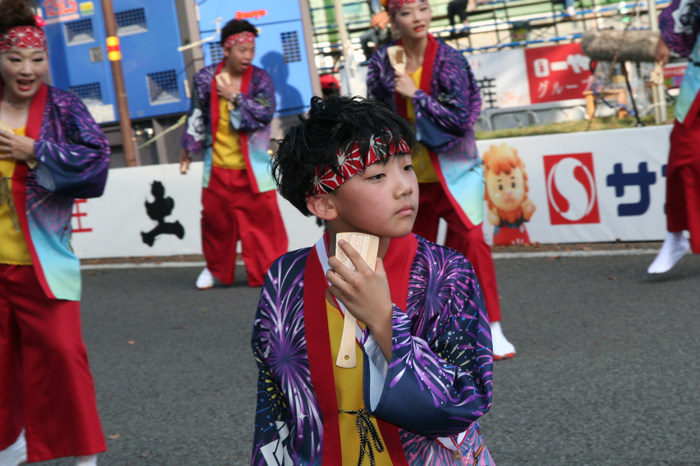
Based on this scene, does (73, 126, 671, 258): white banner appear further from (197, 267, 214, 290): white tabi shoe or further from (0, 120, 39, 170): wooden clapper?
(0, 120, 39, 170): wooden clapper

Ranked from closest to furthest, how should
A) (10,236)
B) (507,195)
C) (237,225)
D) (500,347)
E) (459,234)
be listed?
(10,236) → (459,234) → (500,347) → (237,225) → (507,195)

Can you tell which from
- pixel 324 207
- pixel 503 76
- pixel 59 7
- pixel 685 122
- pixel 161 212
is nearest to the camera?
pixel 324 207

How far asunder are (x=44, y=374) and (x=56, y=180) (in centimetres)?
76

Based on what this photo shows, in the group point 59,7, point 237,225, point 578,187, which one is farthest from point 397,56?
point 59,7

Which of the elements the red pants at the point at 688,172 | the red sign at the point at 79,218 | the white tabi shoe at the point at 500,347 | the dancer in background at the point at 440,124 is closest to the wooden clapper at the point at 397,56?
the dancer in background at the point at 440,124

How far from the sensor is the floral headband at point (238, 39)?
6.60m

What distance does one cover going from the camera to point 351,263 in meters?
1.56

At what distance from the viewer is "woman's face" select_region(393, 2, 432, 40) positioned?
13.4 feet

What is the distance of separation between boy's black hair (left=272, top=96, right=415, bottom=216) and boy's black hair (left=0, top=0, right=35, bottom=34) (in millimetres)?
1900

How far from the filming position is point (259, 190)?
685 centimetres

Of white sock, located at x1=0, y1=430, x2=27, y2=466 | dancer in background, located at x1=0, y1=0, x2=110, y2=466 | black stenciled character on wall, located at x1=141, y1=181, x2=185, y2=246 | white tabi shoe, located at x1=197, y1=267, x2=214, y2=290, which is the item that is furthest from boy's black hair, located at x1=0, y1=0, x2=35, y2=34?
black stenciled character on wall, located at x1=141, y1=181, x2=185, y2=246

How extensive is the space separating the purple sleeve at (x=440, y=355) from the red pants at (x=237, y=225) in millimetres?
5238

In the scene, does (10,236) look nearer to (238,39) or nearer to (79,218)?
(238,39)

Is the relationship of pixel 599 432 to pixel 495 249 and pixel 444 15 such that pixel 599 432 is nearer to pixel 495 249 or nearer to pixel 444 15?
pixel 495 249
